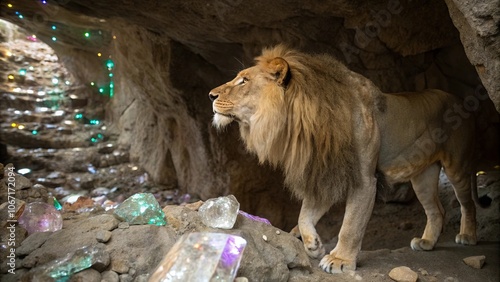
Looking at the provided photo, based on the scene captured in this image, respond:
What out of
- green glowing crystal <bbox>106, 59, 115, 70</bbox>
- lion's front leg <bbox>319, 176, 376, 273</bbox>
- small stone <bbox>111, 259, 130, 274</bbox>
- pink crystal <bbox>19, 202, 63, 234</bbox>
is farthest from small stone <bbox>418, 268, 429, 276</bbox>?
green glowing crystal <bbox>106, 59, 115, 70</bbox>

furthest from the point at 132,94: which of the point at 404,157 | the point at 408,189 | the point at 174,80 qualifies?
the point at 404,157

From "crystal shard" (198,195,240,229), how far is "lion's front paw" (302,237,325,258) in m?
0.69

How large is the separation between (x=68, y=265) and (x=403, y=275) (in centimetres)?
175

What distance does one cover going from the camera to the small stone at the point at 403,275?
2186 millimetres

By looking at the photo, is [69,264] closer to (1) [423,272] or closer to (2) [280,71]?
(2) [280,71]

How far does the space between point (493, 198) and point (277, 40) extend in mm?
2849

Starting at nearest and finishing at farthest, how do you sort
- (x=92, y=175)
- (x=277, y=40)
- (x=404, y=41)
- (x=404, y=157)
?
1. (x=404, y=157)
2. (x=404, y=41)
3. (x=277, y=40)
4. (x=92, y=175)

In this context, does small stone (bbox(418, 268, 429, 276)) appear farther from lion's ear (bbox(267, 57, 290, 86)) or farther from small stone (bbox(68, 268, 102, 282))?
small stone (bbox(68, 268, 102, 282))

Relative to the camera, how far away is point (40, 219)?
198 centimetres

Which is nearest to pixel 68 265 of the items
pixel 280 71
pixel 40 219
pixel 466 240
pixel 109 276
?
pixel 109 276

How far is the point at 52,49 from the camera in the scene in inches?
298

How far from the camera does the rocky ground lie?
5.75 ft

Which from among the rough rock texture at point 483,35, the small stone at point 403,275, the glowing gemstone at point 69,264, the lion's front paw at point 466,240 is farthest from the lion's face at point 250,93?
the lion's front paw at point 466,240

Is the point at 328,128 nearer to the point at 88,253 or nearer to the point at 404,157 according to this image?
the point at 404,157
